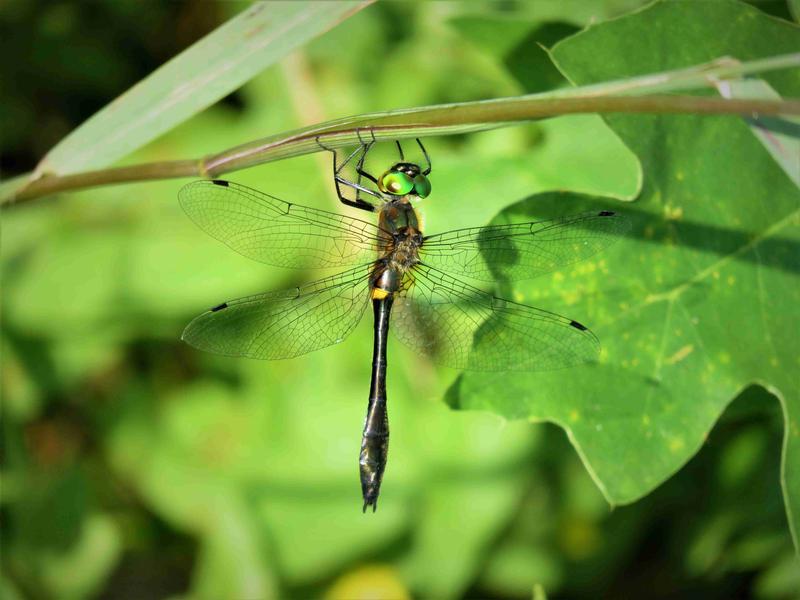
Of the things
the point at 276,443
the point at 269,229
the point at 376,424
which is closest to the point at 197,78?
the point at 269,229

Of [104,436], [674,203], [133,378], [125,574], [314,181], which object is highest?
[314,181]

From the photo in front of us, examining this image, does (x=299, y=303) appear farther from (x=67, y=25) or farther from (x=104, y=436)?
(x=67, y=25)

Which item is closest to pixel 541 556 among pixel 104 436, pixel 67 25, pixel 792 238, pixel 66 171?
pixel 792 238

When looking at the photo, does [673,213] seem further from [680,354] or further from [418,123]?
[418,123]

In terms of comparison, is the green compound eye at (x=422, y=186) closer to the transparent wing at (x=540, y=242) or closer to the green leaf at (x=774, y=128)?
the transparent wing at (x=540, y=242)

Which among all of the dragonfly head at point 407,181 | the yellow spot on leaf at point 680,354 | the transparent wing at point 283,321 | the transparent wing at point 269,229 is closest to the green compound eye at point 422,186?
the dragonfly head at point 407,181

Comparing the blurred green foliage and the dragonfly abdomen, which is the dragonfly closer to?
the dragonfly abdomen
